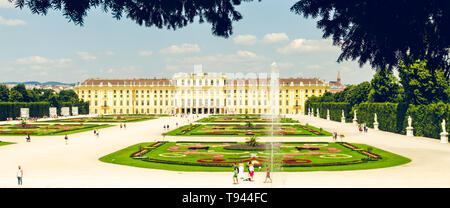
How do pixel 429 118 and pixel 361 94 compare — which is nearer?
pixel 429 118

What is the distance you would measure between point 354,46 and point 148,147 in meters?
22.3

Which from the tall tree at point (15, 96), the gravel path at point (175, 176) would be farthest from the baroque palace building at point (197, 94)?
the gravel path at point (175, 176)

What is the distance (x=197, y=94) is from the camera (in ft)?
394

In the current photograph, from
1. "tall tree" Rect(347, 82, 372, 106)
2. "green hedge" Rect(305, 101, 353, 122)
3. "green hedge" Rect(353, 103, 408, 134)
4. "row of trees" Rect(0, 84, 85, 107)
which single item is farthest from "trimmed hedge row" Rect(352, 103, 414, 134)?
"row of trees" Rect(0, 84, 85, 107)

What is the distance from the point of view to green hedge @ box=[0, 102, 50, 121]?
71.6m

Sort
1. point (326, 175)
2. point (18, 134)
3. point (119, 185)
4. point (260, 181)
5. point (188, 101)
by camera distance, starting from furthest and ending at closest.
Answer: point (188, 101), point (18, 134), point (326, 175), point (260, 181), point (119, 185)

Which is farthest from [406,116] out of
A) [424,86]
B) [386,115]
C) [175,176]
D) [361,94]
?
[175,176]

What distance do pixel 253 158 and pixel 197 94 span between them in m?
98.4

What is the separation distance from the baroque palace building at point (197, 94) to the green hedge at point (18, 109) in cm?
3898

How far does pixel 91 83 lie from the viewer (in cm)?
12631

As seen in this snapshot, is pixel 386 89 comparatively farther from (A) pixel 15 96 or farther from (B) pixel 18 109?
(A) pixel 15 96

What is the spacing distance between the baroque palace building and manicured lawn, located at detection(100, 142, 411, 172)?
90743 mm
